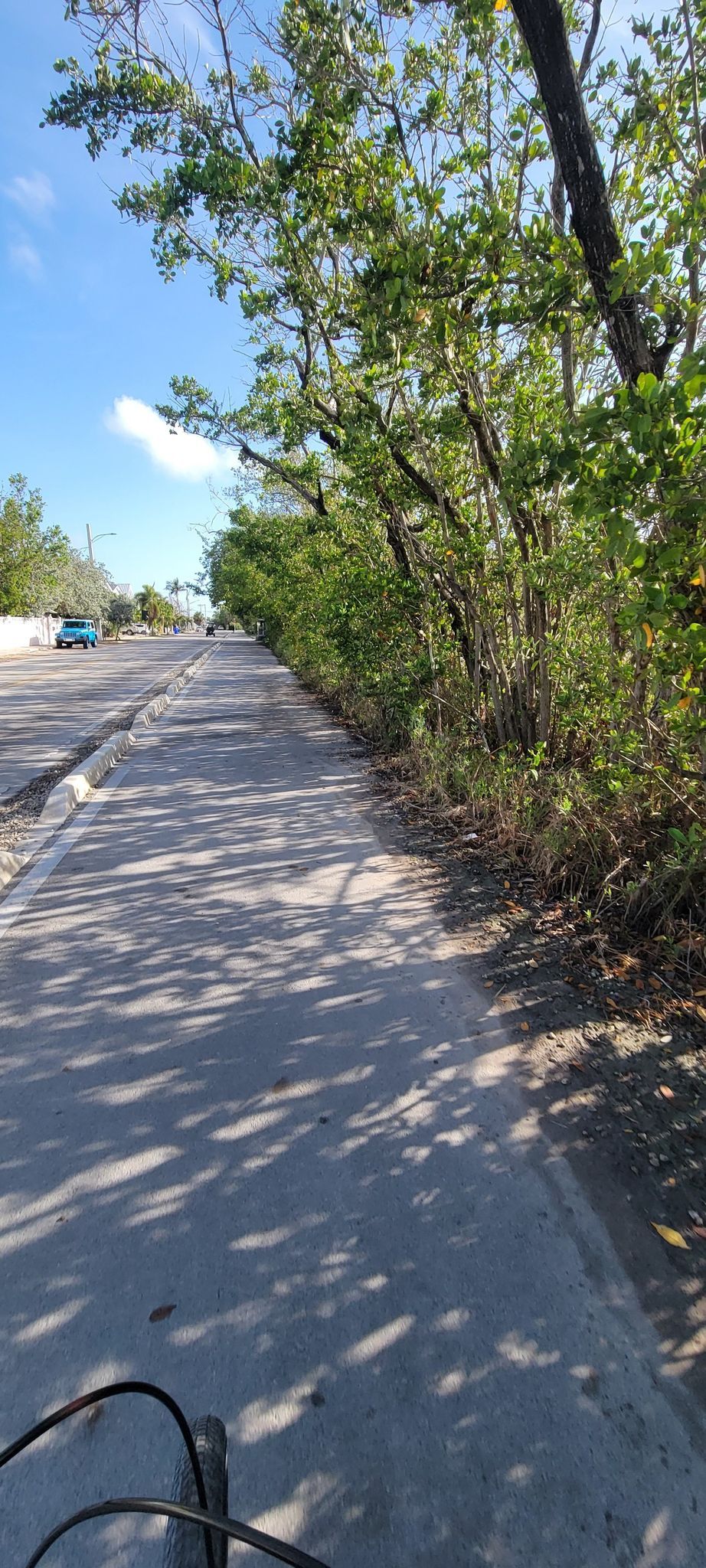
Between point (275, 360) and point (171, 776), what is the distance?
8206mm

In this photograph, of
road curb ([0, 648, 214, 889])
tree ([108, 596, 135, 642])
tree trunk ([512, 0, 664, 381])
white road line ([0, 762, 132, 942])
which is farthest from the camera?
tree ([108, 596, 135, 642])

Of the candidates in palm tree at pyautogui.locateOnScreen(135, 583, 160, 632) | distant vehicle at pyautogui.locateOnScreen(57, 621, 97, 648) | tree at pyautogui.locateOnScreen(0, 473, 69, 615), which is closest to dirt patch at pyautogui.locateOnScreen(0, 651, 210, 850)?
tree at pyautogui.locateOnScreen(0, 473, 69, 615)

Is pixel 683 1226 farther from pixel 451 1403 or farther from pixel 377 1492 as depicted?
pixel 377 1492

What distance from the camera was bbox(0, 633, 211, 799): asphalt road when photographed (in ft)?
32.2

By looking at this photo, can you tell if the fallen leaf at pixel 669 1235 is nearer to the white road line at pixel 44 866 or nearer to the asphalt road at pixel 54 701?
the white road line at pixel 44 866

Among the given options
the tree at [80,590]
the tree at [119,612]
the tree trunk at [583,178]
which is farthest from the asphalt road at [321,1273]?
the tree at [119,612]

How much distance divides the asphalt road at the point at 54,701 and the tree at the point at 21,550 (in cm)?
455

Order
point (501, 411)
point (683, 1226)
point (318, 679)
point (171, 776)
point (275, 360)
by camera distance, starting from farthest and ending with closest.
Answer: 1. point (318, 679)
2. point (275, 360)
3. point (171, 776)
4. point (501, 411)
5. point (683, 1226)

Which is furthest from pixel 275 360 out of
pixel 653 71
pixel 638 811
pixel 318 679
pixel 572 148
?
pixel 638 811

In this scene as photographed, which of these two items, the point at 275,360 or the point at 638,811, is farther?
the point at 275,360

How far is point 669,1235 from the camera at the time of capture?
218 cm

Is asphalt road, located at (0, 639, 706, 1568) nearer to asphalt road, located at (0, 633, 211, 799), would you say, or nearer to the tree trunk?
the tree trunk

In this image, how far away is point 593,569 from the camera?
4.63 metres

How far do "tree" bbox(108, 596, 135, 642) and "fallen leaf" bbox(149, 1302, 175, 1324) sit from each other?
6522cm
